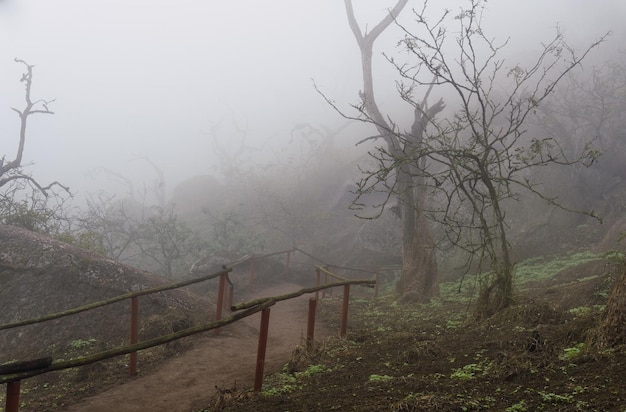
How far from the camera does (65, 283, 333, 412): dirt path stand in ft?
18.4

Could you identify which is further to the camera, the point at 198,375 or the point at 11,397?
the point at 198,375

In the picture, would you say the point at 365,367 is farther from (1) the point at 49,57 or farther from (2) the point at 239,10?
(1) the point at 49,57

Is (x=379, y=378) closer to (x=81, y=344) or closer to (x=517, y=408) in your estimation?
(x=517, y=408)

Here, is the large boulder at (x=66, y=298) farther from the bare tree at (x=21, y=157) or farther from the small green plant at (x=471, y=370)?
the bare tree at (x=21, y=157)

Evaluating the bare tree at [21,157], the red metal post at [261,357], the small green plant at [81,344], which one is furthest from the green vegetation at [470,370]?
the bare tree at [21,157]

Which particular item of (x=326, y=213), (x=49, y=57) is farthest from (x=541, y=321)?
(x=49, y=57)

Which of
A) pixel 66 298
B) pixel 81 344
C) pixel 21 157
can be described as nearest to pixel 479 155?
pixel 81 344

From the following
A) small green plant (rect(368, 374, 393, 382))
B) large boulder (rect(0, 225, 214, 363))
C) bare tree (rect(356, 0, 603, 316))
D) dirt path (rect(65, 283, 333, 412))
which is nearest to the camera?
small green plant (rect(368, 374, 393, 382))

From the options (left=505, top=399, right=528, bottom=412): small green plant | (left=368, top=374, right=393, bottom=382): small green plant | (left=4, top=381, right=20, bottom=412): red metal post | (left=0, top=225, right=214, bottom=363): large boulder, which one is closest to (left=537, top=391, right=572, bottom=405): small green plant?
(left=505, top=399, right=528, bottom=412): small green plant

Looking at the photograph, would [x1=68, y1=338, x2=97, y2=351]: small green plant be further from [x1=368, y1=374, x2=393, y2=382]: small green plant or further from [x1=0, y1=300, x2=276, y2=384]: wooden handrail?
[x1=368, y1=374, x2=393, y2=382]: small green plant

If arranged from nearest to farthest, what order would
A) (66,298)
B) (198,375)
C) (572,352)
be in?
(572,352)
(198,375)
(66,298)

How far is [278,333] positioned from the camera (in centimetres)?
1000

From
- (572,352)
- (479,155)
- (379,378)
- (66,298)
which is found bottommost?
(66,298)

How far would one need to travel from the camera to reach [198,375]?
21.6 ft
